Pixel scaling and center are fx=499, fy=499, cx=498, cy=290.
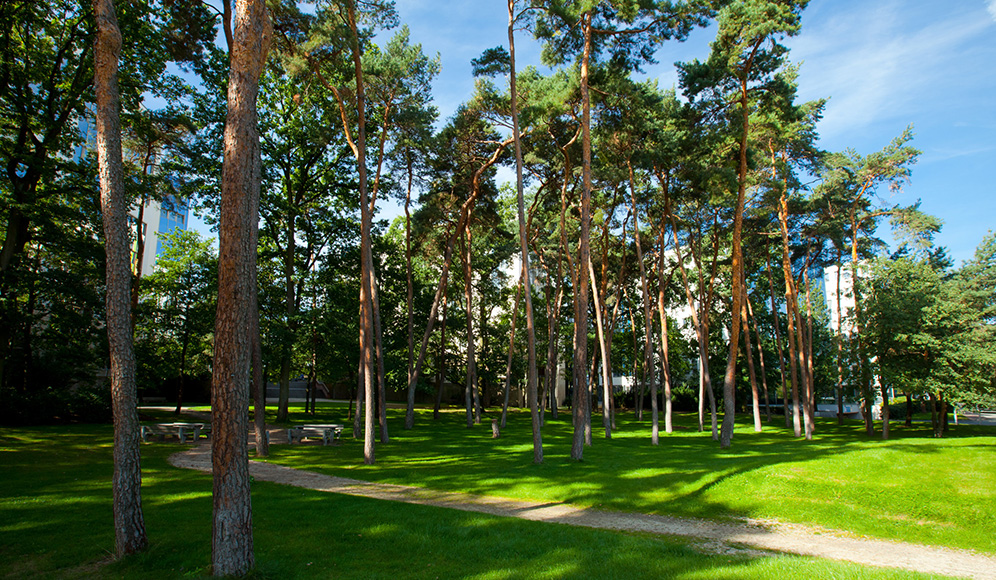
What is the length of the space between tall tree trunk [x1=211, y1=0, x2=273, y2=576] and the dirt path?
14.4 feet

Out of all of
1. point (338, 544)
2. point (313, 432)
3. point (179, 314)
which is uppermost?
point (179, 314)

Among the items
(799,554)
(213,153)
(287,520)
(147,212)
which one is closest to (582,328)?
(799,554)

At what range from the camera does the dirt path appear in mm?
6832

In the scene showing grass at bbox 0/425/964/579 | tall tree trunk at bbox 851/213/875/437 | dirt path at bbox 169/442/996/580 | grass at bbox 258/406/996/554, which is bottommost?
grass at bbox 258/406/996/554

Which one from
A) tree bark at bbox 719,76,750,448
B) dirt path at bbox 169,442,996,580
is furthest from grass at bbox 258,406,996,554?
tree bark at bbox 719,76,750,448

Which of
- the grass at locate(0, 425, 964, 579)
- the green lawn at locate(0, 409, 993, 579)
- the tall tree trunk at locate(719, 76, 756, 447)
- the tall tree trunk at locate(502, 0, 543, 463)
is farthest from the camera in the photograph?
the tall tree trunk at locate(719, 76, 756, 447)

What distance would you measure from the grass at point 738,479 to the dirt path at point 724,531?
58cm

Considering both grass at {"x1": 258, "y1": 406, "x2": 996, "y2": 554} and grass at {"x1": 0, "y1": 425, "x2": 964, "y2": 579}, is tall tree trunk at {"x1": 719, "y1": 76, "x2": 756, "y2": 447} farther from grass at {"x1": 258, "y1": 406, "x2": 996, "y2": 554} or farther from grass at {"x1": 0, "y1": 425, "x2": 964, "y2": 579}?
grass at {"x1": 0, "y1": 425, "x2": 964, "y2": 579}

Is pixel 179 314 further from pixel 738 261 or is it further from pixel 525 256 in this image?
pixel 738 261

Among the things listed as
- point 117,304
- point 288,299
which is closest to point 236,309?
point 117,304

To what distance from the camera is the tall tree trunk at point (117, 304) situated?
5879 mm

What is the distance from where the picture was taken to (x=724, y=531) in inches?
318

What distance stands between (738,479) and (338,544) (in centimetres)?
888

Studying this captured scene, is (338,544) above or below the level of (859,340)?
below
